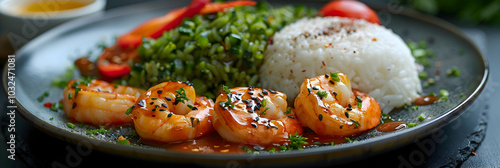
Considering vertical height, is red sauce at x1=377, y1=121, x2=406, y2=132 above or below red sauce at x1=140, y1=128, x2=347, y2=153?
above

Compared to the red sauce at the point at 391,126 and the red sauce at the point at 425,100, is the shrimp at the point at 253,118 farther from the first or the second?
the red sauce at the point at 425,100

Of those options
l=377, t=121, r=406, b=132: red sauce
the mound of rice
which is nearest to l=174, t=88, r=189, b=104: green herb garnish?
the mound of rice

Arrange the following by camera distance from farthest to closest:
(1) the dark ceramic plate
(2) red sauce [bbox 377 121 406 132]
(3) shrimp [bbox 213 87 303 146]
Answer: (2) red sauce [bbox 377 121 406 132]
(3) shrimp [bbox 213 87 303 146]
(1) the dark ceramic plate

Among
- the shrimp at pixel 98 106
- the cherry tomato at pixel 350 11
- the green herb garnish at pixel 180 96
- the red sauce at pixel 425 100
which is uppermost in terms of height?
the cherry tomato at pixel 350 11

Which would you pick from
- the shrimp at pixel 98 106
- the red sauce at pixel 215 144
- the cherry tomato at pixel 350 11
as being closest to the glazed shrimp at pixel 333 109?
the red sauce at pixel 215 144

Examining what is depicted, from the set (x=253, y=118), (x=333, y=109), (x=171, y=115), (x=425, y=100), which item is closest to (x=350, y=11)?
(x=425, y=100)

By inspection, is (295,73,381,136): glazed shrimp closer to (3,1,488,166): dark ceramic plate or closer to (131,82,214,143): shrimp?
(3,1,488,166): dark ceramic plate
